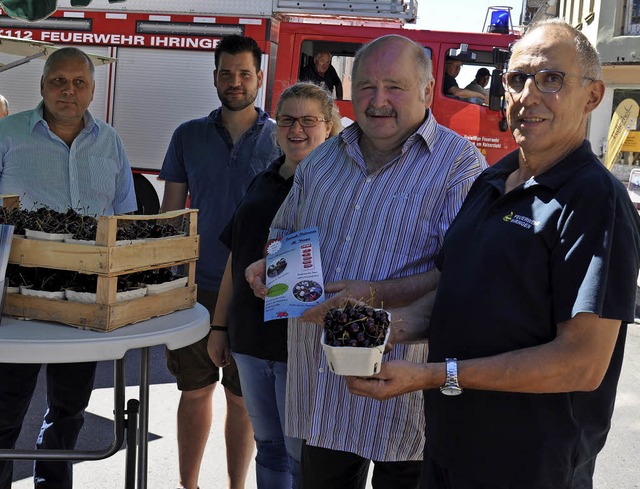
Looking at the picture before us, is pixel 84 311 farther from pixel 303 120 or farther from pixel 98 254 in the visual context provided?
pixel 303 120

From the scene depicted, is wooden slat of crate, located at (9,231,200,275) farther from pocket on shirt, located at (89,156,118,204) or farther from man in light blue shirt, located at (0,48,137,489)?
pocket on shirt, located at (89,156,118,204)

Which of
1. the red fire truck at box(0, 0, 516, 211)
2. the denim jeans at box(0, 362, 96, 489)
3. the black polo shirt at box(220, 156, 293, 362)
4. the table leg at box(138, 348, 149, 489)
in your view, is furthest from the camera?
the red fire truck at box(0, 0, 516, 211)

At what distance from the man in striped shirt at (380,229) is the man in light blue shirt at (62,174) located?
1.21 metres

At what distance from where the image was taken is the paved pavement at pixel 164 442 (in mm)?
4191

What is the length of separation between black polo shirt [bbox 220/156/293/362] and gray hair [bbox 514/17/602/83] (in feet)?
4.87

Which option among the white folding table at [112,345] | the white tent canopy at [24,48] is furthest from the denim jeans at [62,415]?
the white tent canopy at [24,48]

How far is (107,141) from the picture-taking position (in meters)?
3.81

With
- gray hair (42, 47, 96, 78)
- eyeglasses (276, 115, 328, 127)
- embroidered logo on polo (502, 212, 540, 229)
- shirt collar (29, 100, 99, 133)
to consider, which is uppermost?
gray hair (42, 47, 96, 78)

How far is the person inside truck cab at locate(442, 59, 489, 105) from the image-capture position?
29.0 ft

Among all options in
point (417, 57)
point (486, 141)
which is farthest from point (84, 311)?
point (486, 141)

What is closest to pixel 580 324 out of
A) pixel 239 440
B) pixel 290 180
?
pixel 290 180

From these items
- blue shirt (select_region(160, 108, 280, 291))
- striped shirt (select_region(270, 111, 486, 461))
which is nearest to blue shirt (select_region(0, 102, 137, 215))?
blue shirt (select_region(160, 108, 280, 291))

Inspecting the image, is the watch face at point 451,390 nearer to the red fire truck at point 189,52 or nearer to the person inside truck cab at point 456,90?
the red fire truck at point 189,52

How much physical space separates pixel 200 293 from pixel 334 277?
1524 mm
